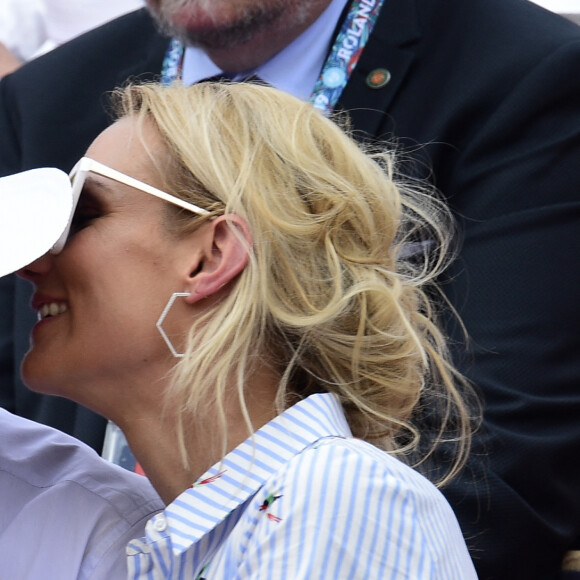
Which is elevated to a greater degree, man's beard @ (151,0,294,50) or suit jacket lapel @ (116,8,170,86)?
man's beard @ (151,0,294,50)

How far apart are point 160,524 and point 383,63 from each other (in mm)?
1223

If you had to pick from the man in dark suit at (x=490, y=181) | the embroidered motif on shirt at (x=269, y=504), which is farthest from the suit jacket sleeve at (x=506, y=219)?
the embroidered motif on shirt at (x=269, y=504)

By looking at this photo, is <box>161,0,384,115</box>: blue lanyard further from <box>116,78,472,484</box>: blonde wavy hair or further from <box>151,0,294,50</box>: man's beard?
<box>116,78,472,484</box>: blonde wavy hair

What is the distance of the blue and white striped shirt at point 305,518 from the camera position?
1.11 meters

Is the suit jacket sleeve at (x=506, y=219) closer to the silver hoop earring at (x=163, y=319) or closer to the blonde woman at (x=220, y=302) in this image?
the blonde woman at (x=220, y=302)

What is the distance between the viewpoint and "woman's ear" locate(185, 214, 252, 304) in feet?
4.54

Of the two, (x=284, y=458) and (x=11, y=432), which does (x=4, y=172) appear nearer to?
(x=11, y=432)

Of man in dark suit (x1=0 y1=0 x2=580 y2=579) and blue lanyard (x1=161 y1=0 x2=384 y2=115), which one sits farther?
blue lanyard (x1=161 y1=0 x2=384 y2=115)

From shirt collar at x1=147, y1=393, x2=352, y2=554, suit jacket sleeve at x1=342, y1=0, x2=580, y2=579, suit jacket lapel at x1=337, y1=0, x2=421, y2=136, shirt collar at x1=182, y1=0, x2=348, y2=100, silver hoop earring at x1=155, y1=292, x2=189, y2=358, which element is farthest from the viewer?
shirt collar at x1=182, y1=0, x2=348, y2=100

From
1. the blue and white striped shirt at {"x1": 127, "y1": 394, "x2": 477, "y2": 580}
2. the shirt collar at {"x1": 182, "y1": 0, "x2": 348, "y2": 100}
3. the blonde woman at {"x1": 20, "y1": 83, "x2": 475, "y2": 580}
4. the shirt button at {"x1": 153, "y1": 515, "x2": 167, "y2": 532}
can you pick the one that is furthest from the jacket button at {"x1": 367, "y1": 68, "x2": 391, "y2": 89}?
the shirt button at {"x1": 153, "y1": 515, "x2": 167, "y2": 532}

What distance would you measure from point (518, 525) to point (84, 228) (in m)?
0.81

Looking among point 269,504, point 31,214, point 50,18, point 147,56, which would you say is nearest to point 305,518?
point 269,504

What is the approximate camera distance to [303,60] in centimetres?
232

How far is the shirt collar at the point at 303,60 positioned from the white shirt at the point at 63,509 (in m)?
0.98
